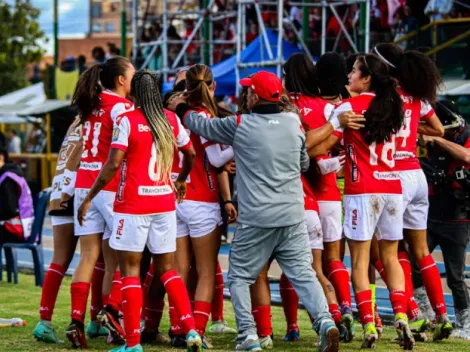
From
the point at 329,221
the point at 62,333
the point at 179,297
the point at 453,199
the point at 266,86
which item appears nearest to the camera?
the point at 179,297

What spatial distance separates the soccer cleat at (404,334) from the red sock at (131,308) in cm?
193

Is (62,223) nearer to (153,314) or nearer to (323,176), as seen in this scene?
(153,314)

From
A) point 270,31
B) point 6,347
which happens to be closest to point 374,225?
point 6,347

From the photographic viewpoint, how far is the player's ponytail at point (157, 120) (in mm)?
7816

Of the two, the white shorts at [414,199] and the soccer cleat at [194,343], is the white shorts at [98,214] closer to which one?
the soccer cleat at [194,343]

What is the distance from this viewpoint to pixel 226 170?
8617mm

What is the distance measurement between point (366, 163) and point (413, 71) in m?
0.89

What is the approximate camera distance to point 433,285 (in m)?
8.98

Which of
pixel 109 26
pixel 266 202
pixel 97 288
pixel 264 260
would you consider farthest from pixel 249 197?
pixel 109 26

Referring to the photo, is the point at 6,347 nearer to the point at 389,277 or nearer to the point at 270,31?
the point at 389,277

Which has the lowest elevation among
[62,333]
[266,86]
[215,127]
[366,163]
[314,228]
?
[62,333]

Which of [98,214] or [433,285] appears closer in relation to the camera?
[98,214]

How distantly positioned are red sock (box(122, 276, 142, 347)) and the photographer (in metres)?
3.05

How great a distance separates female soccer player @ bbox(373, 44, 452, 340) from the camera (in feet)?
28.6
